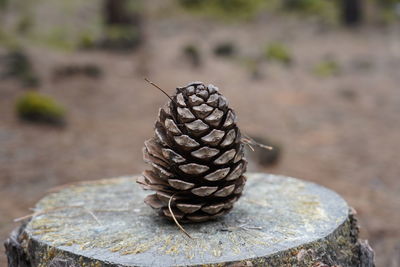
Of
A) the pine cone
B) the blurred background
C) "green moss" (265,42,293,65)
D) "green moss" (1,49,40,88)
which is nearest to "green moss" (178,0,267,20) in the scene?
the blurred background

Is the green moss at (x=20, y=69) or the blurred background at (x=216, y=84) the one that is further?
the green moss at (x=20, y=69)

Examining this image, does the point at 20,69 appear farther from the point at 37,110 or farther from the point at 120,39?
the point at 120,39

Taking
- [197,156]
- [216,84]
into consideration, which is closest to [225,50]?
[216,84]

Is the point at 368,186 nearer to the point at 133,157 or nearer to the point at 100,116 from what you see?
the point at 133,157

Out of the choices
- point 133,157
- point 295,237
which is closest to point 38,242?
point 295,237

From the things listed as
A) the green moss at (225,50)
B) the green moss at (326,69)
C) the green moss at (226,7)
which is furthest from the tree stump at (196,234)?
the green moss at (226,7)

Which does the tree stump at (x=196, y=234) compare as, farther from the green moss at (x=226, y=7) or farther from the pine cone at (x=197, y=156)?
the green moss at (x=226, y=7)

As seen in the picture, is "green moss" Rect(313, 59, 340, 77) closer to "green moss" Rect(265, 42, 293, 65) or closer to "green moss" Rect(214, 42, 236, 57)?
"green moss" Rect(265, 42, 293, 65)
